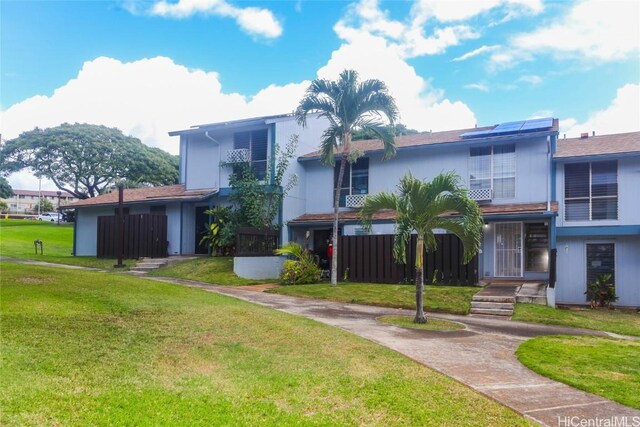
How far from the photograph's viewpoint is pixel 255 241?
19.0 metres

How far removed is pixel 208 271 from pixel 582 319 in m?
12.5

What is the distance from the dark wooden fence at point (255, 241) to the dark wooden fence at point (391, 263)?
3.13 m

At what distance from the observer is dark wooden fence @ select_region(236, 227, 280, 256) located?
1816 cm

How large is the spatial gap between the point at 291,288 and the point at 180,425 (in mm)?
11941

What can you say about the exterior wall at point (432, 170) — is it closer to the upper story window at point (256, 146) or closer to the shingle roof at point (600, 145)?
the shingle roof at point (600, 145)

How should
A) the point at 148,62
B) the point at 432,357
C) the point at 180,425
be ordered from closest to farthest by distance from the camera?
the point at 180,425 → the point at 432,357 → the point at 148,62

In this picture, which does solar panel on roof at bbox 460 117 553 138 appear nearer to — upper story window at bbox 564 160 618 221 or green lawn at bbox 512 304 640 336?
upper story window at bbox 564 160 618 221

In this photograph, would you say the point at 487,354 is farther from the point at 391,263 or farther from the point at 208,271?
the point at 208,271

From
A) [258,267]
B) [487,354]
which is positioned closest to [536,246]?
[258,267]

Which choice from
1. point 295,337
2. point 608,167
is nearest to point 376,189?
point 608,167

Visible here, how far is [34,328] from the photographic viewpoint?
6605 millimetres

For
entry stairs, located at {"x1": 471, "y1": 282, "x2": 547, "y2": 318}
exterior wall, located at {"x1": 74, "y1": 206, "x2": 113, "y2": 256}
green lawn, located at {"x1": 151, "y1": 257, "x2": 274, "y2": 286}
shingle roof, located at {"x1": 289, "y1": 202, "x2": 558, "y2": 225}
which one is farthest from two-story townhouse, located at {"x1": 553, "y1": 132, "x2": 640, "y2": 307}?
exterior wall, located at {"x1": 74, "y1": 206, "x2": 113, "y2": 256}

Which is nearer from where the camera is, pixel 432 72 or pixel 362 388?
pixel 362 388

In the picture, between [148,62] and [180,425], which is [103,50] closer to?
[148,62]
